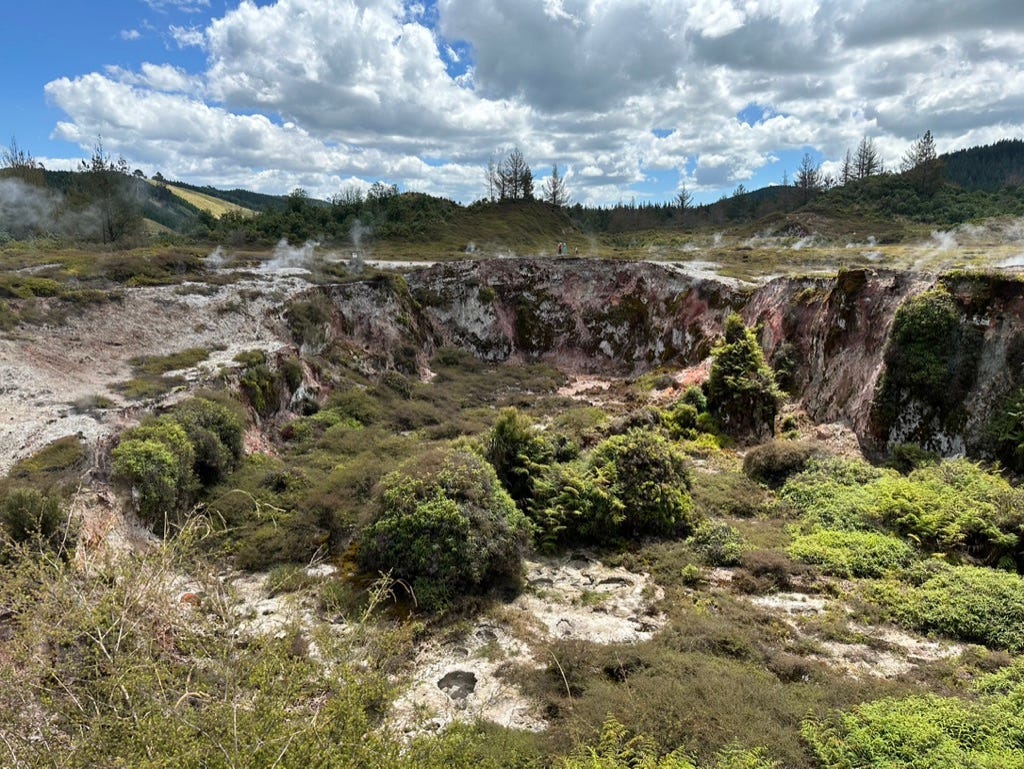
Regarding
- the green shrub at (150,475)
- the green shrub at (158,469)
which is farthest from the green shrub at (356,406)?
the green shrub at (150,475)

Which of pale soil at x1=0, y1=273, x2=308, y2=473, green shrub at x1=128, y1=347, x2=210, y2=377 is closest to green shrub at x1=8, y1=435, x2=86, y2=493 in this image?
pale soil at x1=0, y1=273, x2=308, y2=473

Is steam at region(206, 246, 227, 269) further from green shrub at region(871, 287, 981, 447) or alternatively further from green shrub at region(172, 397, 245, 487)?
green shrub at region(871, 287, 981, 447)

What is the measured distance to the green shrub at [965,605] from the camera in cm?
1075

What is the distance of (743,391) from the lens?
23.9 metres

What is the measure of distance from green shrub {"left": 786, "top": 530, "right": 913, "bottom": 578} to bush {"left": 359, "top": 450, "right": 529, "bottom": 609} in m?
7.03

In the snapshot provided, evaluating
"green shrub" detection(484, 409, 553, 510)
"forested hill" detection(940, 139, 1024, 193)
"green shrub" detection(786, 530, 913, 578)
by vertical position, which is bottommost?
"green shrub" detection(786, 530, 913, 578)

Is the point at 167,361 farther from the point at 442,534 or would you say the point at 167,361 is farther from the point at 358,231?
the point at 358,231

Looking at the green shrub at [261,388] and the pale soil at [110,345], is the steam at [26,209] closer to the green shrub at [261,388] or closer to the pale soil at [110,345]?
the pale soil at [110,345]

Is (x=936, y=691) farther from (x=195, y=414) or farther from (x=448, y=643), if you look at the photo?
(x=195, y=414)

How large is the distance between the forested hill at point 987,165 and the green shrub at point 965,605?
16019 cm

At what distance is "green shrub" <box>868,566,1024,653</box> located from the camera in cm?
1075

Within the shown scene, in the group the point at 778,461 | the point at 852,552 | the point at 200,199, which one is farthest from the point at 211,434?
the point at 200,199

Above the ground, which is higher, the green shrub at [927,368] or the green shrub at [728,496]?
the green shrub at [927,368]

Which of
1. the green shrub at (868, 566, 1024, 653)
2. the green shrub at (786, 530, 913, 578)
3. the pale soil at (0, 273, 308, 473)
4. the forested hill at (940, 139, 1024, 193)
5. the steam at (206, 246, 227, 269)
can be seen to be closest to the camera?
the green shrub at (868, 566, 1024, 653)
